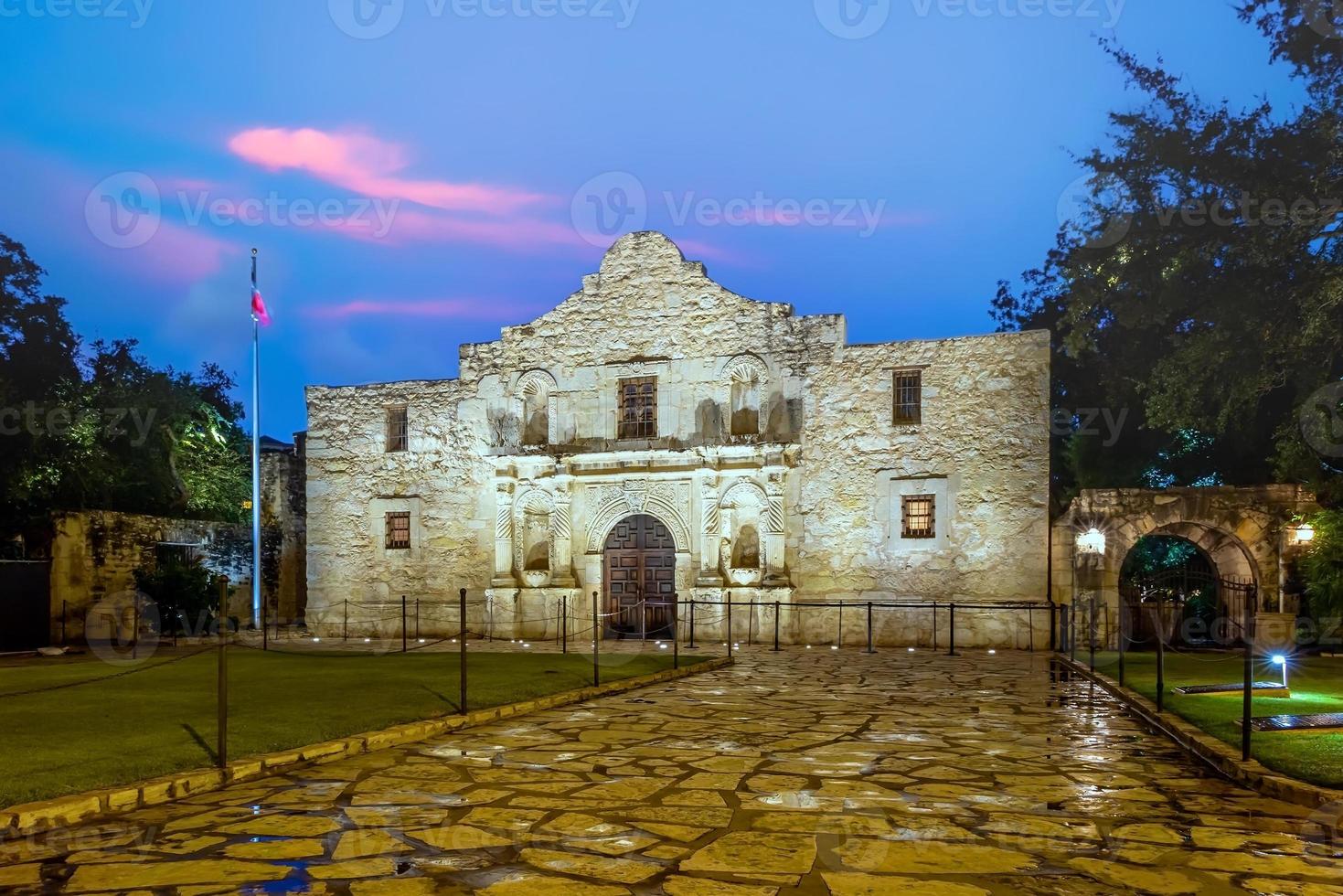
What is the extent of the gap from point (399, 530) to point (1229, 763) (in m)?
20.3

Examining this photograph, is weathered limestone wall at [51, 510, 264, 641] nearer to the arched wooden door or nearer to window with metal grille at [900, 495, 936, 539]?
the arched wooden door

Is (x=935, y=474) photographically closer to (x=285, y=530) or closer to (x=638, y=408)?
(x=638, y=408)

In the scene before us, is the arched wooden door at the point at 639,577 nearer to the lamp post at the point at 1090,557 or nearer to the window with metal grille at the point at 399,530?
the window with metal grille at the point at 399,530

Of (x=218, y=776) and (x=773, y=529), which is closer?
(x=218, y=776)

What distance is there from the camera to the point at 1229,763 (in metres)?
7.11

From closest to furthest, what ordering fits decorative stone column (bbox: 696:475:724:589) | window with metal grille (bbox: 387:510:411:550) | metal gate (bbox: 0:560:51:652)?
1. metal gate (bbox: 0:560:51:652)
2. decorative stone column (bbox: 696:475:724:589)
3. window with metal grille (bbox: 387:510:411:550)

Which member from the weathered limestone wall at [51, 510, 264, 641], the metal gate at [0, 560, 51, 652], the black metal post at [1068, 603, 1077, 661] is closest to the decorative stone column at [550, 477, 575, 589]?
the weathered limestone wall at [51, 510, 264, 641]

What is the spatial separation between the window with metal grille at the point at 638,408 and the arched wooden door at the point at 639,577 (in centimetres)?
186

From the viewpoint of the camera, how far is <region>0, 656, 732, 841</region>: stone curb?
5.60 m

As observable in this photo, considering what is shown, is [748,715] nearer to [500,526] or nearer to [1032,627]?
[1032,627]

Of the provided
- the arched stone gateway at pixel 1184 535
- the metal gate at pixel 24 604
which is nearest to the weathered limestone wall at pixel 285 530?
the metal gate at pixel 24 604

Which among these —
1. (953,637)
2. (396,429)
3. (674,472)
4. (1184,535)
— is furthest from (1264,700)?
(396,429)

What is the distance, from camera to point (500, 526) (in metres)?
23.3

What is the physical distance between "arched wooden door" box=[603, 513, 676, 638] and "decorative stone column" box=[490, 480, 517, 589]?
7.14ft
